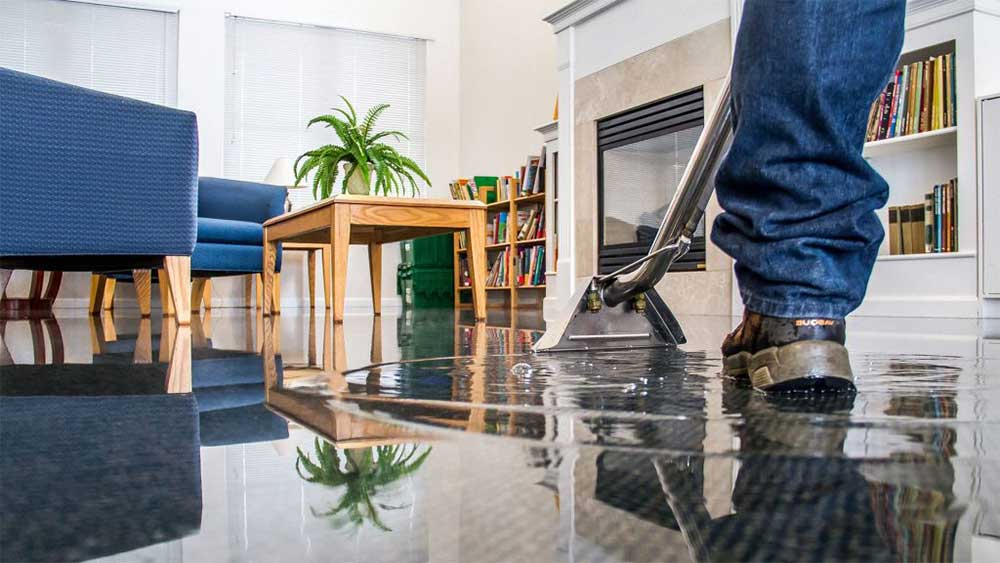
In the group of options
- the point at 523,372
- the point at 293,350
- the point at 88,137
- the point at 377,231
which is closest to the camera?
the point at 523,372

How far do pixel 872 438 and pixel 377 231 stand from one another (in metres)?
3.26

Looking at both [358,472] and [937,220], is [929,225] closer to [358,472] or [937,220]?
[937,220]

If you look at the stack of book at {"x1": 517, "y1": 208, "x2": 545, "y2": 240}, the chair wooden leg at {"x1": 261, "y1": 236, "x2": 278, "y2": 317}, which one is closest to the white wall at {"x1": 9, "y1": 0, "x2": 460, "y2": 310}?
the stack of book at {"x1": 517, "y1": 208, "x2": 545, "y2": 240}

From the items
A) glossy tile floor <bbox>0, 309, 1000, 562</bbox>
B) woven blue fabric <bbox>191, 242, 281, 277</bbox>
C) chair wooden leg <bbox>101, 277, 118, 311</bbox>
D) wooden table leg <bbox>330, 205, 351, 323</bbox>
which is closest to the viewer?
glossy tile floor <bbox>0, 309, 1000, 562</bbox>

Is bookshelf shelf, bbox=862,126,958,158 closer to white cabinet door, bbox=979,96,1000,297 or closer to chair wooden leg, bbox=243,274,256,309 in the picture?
white cabinet door, bbox=979,96,1000,297

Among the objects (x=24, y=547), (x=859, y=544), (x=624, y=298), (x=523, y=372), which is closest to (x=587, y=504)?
(x=859, y=544)

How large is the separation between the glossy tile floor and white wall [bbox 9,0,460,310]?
18.7 feet

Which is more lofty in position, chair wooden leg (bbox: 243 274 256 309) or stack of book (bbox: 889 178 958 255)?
stack of book (bbox: 889 178 958 255)

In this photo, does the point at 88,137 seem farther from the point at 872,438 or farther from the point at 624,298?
the point at 872,438

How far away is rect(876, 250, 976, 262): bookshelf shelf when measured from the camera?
293cm

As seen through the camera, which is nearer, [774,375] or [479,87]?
[774,375]

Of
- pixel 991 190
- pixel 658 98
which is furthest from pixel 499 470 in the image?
pixel 658 98

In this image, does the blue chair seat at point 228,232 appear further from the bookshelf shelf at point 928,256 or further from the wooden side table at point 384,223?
the bookshelf shelf at point 928,256

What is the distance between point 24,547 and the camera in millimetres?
Answer: 310
